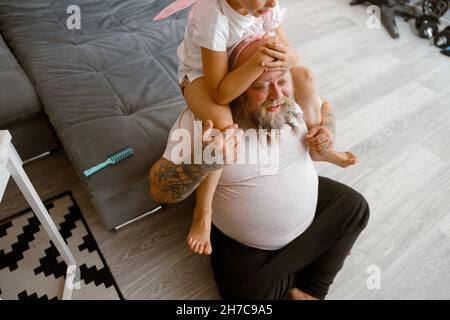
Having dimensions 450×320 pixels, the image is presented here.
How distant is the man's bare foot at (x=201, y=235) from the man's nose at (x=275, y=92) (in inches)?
14.9

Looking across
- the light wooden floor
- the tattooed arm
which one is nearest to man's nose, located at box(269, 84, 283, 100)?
the tattooed arm

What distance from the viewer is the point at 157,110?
1.30 m

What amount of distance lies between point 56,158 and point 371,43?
2141 mm

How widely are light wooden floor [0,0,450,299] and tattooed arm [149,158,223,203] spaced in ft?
A: 1.29

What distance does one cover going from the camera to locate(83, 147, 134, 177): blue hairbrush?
43.5 inches

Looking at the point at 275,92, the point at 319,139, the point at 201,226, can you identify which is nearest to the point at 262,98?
the point at 275,92

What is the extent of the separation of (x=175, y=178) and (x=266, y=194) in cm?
26

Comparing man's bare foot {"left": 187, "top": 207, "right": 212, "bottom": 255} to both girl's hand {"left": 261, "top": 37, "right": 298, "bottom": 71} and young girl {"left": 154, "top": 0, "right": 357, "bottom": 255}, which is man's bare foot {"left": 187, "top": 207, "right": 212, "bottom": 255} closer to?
young girl {"left": 154, "top": 0, "right": 357, "bottom": 255}

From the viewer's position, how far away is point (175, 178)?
0.90 meters

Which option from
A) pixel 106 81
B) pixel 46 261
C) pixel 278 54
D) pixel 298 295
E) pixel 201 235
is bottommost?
pixel 298 295

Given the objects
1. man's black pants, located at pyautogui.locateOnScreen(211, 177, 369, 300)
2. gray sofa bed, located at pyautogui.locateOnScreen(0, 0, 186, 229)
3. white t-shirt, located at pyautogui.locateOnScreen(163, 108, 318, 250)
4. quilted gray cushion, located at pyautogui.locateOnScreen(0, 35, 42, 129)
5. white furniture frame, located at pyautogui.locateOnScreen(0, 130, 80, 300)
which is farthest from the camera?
quilted gray cushion, located at pyautogui.locateOnScreen(0, 35, 42, 129)

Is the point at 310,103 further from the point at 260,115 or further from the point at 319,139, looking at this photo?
the point at 260,115

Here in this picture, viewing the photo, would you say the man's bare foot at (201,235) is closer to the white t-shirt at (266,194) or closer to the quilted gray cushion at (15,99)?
the white t-shirt at (266,194)

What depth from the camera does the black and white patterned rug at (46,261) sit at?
3.91 ft
